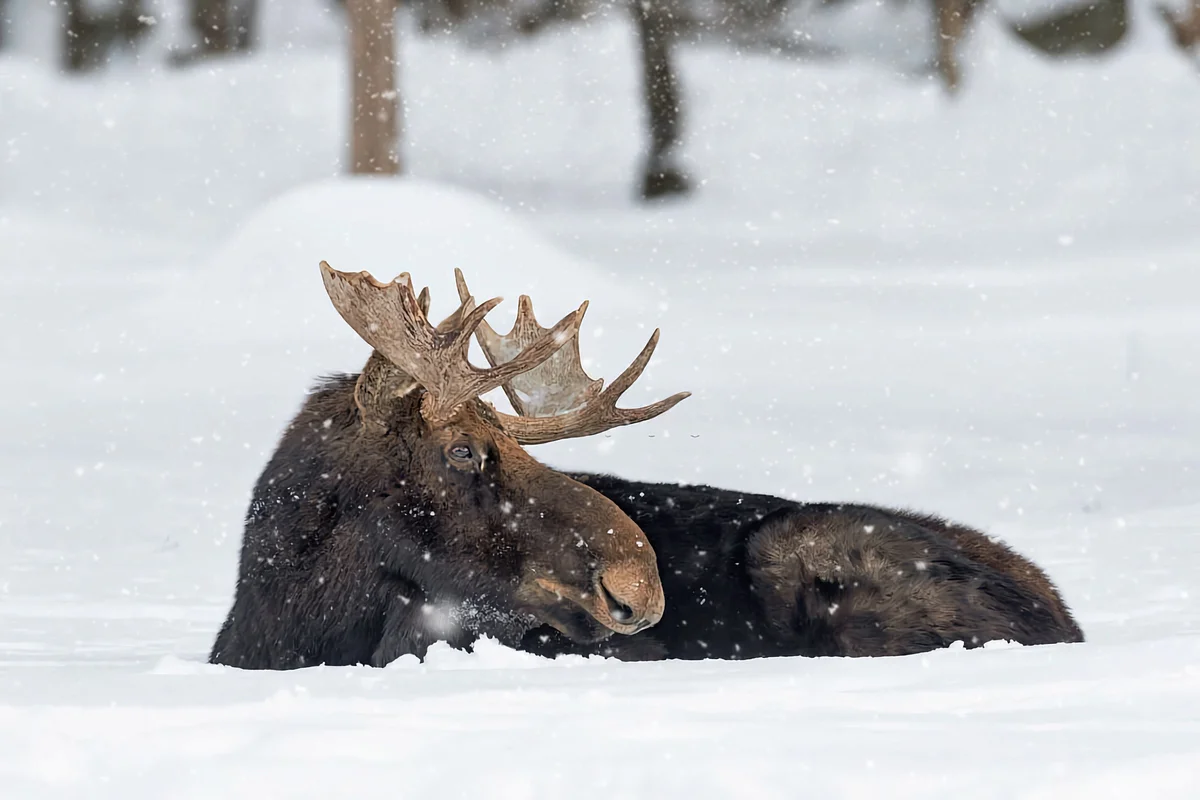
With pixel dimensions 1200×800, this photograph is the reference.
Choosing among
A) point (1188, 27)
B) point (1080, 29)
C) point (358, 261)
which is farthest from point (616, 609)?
point (1080, 29)

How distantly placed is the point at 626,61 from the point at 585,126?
89.8 inches

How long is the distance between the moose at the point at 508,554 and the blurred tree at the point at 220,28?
23.4 metres

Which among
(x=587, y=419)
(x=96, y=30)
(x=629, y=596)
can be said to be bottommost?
(x=96, y=30)

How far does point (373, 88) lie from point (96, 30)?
14412 millimetres

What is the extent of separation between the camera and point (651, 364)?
13.5m

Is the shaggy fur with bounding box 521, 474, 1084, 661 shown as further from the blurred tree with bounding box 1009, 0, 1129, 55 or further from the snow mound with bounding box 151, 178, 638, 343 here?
the blurred tree with bounding box 1009, 0, 1129, 55

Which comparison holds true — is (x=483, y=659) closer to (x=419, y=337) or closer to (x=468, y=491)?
(x=468, y=491)

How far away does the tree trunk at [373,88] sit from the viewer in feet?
50.3

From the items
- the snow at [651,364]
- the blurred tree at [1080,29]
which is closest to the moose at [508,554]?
the snow at [651,364]

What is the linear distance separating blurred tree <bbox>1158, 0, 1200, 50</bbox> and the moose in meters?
17.6

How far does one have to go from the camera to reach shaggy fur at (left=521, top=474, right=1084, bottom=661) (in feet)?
18.1

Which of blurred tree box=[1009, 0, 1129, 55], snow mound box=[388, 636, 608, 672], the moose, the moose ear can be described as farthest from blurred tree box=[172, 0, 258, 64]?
snow mound box=[388, 636, 608, 672]

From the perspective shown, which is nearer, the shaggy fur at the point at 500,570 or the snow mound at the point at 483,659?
the snow mound at the point at 483,659

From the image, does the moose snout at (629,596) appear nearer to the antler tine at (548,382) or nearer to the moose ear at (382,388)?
the moose ear at (382,388)
